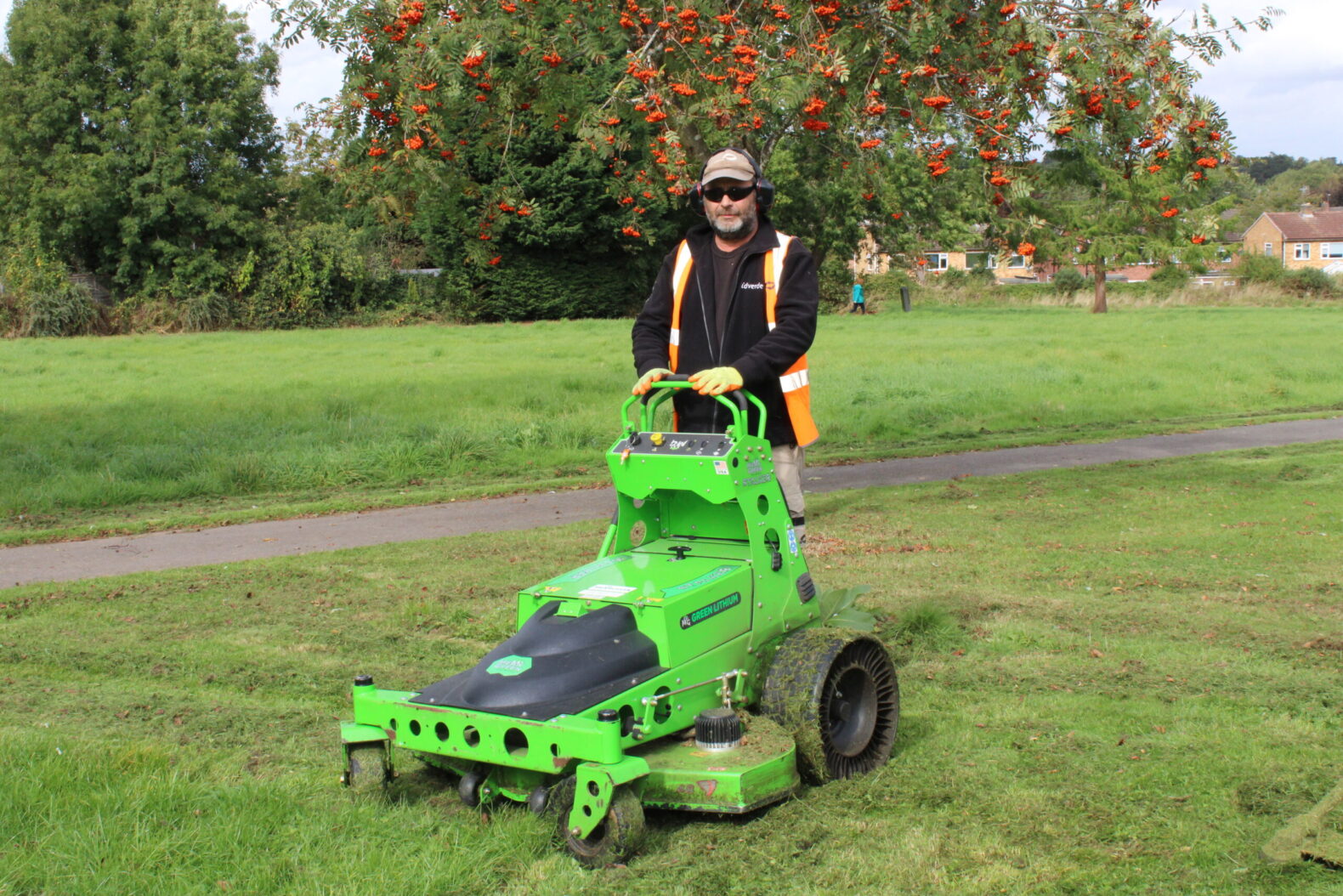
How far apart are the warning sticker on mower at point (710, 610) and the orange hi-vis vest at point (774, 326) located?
2.66 feet

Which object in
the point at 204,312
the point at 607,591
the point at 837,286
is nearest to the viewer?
the point at 607,591

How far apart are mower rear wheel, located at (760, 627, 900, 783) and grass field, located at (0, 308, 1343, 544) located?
6.95 meters

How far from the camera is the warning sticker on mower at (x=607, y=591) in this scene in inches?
171

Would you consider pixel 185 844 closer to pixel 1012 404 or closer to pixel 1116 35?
pixel 1116 35

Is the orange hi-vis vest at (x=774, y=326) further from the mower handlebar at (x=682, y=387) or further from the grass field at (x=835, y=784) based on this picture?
the grass field at (x=835, y=784)

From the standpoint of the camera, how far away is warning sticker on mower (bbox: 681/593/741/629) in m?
4.31

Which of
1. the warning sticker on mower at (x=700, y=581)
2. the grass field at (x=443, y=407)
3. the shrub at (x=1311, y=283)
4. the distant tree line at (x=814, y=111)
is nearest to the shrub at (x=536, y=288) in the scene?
the grass field at (x=443, y=407)

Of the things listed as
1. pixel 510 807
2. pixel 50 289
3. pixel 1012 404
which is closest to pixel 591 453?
pixel 1012 404

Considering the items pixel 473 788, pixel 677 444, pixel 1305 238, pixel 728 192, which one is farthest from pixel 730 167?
pixel 1305 238

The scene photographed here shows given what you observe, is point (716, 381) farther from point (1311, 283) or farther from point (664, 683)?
point (1311, 283)

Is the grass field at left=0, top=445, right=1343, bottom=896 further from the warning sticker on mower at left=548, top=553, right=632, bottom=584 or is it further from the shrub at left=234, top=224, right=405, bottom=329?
the shrub at left=234, top=224, right=405, bottom=329

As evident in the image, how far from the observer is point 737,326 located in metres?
5.20

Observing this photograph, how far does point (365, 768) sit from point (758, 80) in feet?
17.6

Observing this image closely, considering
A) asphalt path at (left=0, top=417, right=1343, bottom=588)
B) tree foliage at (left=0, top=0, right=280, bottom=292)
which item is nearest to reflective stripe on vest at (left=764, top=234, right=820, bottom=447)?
asphalt path at (left=0, top=417, right=1343, bottom=588)
